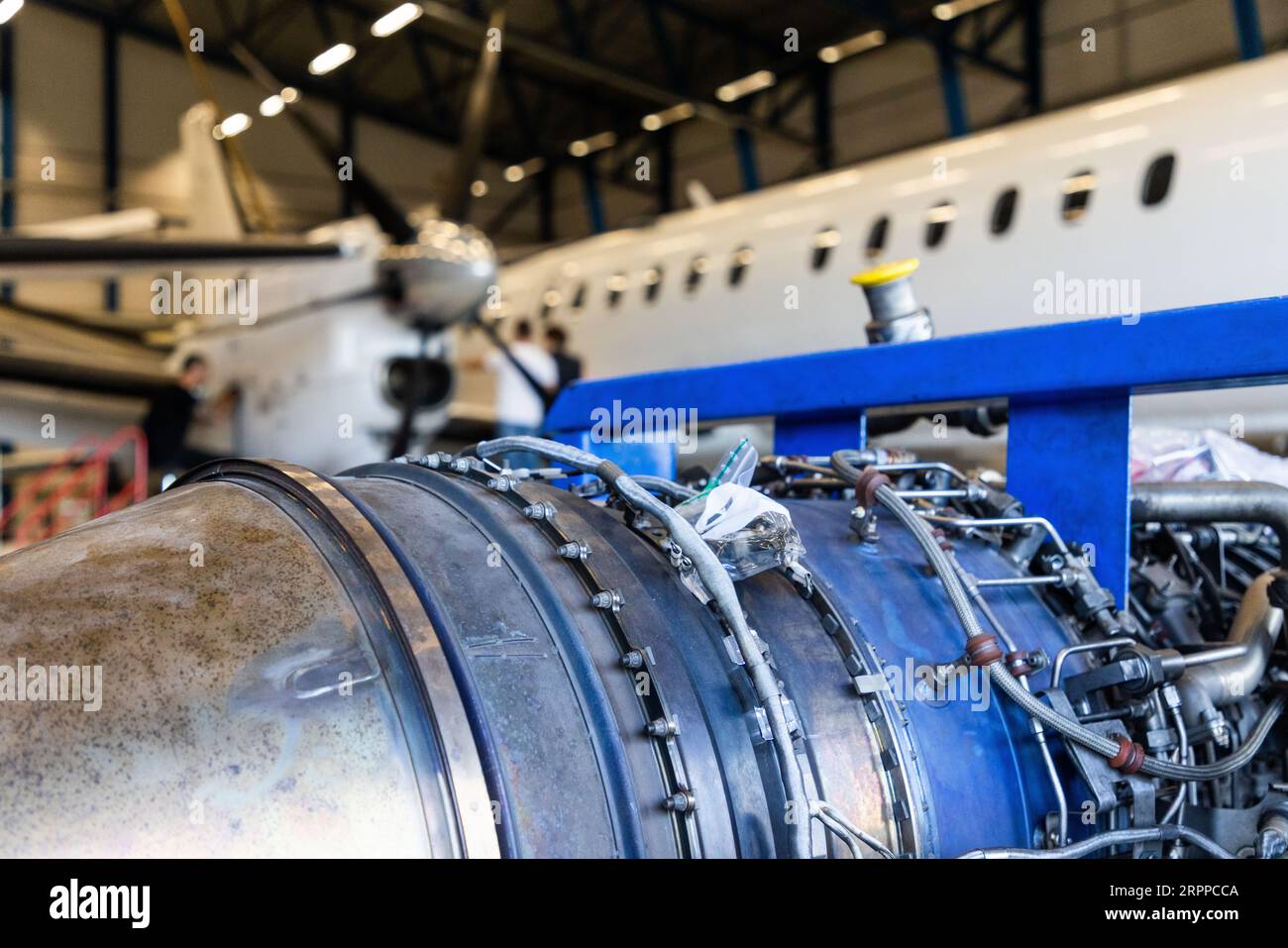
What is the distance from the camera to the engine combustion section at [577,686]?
1.00 meters

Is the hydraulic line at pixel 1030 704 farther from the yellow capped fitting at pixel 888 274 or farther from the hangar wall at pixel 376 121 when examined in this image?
the hangar wall at pixel 376 121

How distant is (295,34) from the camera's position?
1786 centimetres

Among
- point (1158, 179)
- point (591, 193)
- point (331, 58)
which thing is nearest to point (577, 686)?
point (1158, 179)

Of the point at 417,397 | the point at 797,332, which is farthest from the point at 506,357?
the point at 797,332

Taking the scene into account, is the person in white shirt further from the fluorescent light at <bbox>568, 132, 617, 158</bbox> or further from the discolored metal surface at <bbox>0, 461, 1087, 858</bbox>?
the fluorescent light at <bbox>568, 132, 617, 158</bbox>

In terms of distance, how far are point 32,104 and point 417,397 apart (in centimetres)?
1279

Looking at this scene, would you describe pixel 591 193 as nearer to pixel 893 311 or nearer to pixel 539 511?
pixel 893 311

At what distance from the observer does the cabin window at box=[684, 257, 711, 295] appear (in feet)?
28.6

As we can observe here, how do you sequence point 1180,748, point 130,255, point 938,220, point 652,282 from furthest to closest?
point 652,282 < point 130,255 < point 938,220 < point 1180,748

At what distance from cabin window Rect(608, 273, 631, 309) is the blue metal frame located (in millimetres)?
6999

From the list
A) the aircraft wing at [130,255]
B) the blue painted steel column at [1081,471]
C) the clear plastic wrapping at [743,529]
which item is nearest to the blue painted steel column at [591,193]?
the aircraft wing at [130,255]

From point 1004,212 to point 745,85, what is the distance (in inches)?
473

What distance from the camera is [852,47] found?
17344 mm

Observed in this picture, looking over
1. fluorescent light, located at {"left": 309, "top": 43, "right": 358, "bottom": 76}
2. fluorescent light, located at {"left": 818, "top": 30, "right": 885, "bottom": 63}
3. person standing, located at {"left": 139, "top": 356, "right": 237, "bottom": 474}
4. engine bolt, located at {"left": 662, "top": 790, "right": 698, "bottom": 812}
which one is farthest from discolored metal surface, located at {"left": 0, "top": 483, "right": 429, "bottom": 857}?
fluorescent light, located at {"left": 309, "top": 43, "right": 358, "bottom": 76}
